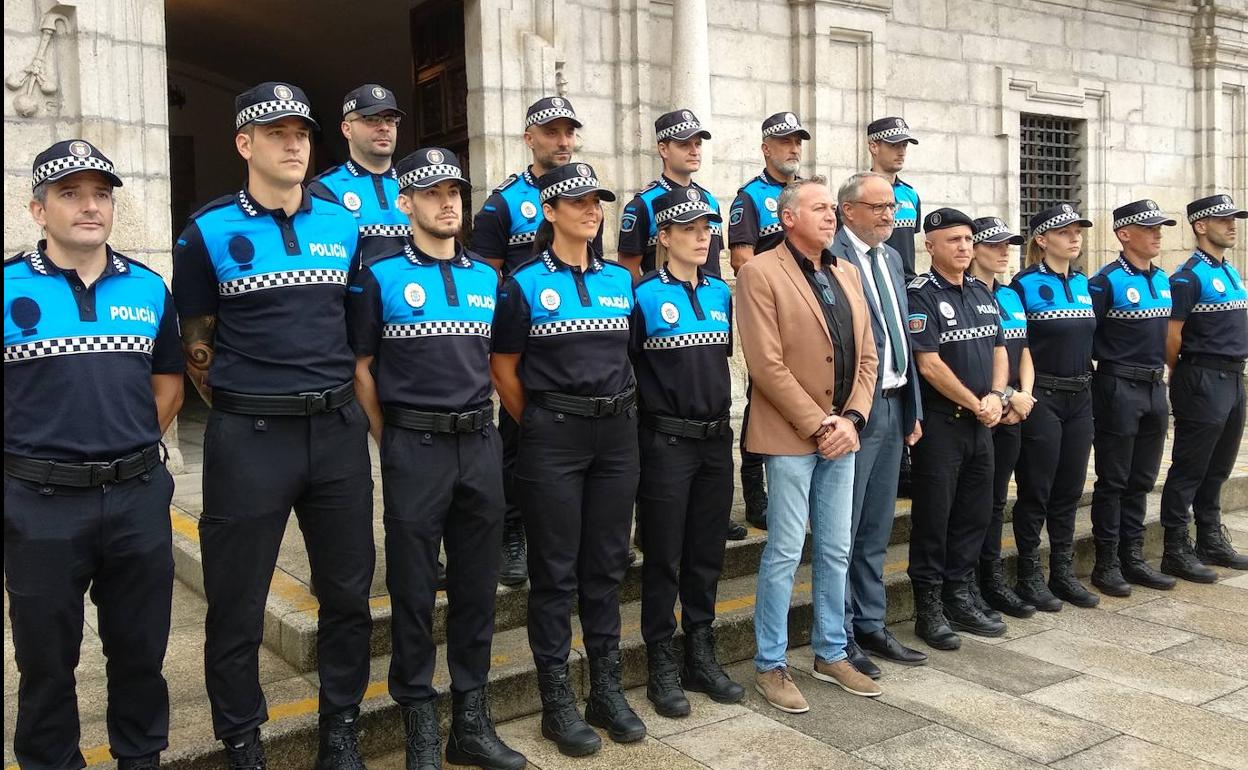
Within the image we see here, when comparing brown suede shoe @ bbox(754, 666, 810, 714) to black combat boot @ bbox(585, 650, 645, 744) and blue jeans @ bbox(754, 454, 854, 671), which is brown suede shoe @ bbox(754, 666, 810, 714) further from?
black combat boot @ bbox(585, 650, 645, 744)

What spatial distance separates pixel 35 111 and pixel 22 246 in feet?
2.62

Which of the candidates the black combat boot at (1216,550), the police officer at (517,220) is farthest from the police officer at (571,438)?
the black combat boot at (1216,550)

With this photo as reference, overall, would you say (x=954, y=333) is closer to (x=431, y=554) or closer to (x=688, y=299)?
(x=688, y=299)

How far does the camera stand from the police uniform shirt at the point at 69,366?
304 cm

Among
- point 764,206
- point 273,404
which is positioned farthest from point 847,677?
point 273,404

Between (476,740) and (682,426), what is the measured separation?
1416mm

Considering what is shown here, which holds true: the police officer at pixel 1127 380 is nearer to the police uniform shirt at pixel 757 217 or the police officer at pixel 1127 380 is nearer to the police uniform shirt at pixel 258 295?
the police uniform shirt at pixel 757 217

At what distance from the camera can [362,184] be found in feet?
15.2

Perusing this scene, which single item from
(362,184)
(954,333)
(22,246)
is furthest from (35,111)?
(954,333)

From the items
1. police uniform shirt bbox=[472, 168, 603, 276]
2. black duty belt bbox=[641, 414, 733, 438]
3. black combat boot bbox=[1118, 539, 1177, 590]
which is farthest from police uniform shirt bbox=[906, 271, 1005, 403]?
black combat boot bbox=[1118, 539, 1177, 590]

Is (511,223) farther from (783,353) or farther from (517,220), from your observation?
(783,353)

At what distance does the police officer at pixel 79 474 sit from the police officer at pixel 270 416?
184 millimetres

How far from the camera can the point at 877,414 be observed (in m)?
4.82

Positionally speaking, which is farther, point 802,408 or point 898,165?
point 898,165
